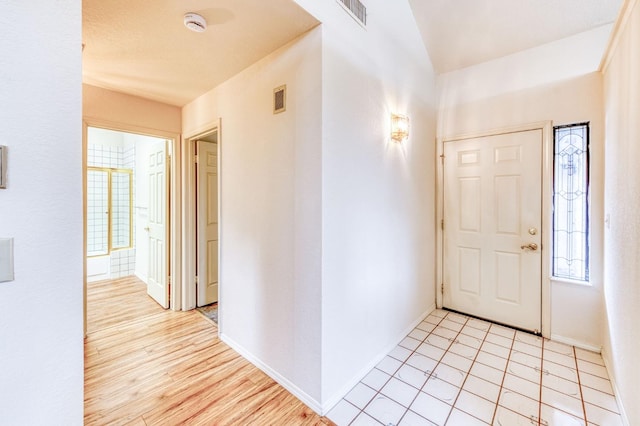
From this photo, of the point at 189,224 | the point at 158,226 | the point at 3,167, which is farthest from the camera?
the point at 158,226

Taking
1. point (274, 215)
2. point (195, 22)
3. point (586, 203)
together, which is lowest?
point (274, 215)

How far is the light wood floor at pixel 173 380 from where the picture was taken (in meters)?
1.70

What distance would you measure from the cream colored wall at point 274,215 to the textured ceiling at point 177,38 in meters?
0.13

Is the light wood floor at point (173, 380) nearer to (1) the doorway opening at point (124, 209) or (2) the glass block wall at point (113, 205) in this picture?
(1) the doorway opening at point (124, 209)

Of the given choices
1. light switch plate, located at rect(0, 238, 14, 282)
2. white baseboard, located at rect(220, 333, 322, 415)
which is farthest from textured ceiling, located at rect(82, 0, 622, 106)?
white baseboard, located at rect(220, 333, 322, 415)

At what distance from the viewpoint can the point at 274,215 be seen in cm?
201

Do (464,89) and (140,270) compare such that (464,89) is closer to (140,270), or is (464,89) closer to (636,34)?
(636,34)

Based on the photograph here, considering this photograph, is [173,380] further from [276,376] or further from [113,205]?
[113,205]

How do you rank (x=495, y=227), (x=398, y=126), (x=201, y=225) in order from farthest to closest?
(x=201, y=225)
(x=495, y=227)
(x=398, y=126)

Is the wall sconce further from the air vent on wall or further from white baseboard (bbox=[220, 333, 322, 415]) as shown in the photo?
white baseboard (bbox=[220, 333, 322, 415])

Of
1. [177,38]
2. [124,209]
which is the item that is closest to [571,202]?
[177,38]

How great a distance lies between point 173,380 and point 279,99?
2184mm

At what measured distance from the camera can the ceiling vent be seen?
72.6 inches

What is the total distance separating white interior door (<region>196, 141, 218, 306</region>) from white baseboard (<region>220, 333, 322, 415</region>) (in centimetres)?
95
